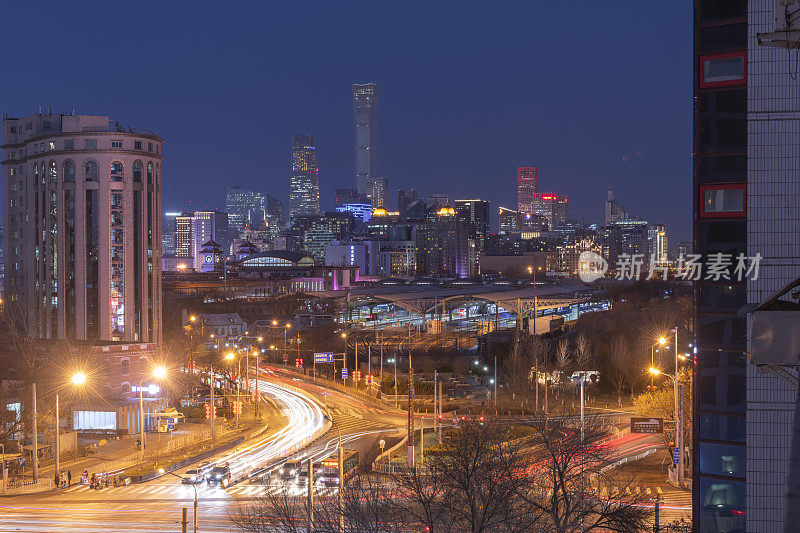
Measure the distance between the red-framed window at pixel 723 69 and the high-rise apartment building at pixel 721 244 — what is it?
25 millimetres

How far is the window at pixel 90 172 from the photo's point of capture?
5822cm

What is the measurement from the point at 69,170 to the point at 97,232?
521 cm

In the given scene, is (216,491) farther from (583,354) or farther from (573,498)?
(583,354)

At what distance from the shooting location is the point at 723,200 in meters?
21.4

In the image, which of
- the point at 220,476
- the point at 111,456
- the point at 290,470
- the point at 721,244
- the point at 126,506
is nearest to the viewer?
the point at 721,244

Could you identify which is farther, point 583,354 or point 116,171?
point 583,354

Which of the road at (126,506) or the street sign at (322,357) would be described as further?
the street sign at (322,357)

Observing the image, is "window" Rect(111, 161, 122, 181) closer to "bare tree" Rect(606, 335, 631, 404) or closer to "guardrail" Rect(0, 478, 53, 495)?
"guardrail" Rect(0, 478, 53, 495)

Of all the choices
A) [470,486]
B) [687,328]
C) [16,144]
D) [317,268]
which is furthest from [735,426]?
[317,268]

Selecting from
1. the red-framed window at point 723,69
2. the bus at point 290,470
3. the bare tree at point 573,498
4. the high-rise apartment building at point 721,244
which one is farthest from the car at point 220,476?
the red-framed window at point 723,69

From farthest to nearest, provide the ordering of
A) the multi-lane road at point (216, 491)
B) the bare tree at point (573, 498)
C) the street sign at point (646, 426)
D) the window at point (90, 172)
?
the window at point (90, 172) < the street sign at point (646, 426) < the multi-lane road at point (216, 491) < the bare tree at point (573, 498)

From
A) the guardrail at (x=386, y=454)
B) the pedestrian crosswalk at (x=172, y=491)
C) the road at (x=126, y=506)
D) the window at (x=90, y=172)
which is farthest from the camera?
the window at (x=90, y=172)

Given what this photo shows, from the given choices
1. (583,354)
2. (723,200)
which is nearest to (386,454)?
(723,200)

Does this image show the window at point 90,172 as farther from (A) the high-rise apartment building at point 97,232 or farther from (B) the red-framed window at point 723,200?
(B) the red-framed window at point 723,200
